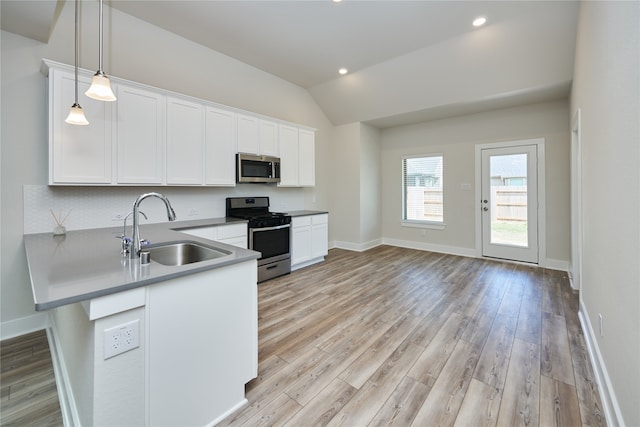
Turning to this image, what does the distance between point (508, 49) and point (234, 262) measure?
439 cm

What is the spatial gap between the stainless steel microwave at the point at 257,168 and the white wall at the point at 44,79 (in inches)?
26.7

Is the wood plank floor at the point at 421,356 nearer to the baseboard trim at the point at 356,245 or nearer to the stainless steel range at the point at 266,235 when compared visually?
the stainless steel range at the point at 266,235

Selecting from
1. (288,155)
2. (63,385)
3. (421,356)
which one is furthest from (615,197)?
(288,155)

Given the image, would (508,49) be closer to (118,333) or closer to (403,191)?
(403,191)

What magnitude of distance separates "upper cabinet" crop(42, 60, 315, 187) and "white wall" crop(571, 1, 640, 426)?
12.2 ft

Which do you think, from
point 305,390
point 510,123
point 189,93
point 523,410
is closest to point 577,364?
point 523,410

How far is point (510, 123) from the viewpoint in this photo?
189 inches

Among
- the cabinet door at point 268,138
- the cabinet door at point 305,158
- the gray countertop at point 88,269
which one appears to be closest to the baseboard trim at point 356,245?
the cabinet door at point 305,158

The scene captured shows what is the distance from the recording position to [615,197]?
5.02 ft

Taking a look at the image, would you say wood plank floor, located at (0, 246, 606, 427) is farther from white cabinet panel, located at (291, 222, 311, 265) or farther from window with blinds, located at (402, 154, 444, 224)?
window with blinds, located at (402, 154, 444, 224)

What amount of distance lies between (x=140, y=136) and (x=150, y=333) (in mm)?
2498

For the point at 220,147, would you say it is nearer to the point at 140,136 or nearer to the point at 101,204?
the point at 140,136

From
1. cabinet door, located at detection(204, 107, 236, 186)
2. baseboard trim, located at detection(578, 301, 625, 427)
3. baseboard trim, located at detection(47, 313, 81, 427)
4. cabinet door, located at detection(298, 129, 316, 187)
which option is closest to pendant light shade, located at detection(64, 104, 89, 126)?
cabinet door, located at detection(204, 107, 236, 186)

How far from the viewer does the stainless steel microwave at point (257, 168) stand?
12.9ft
